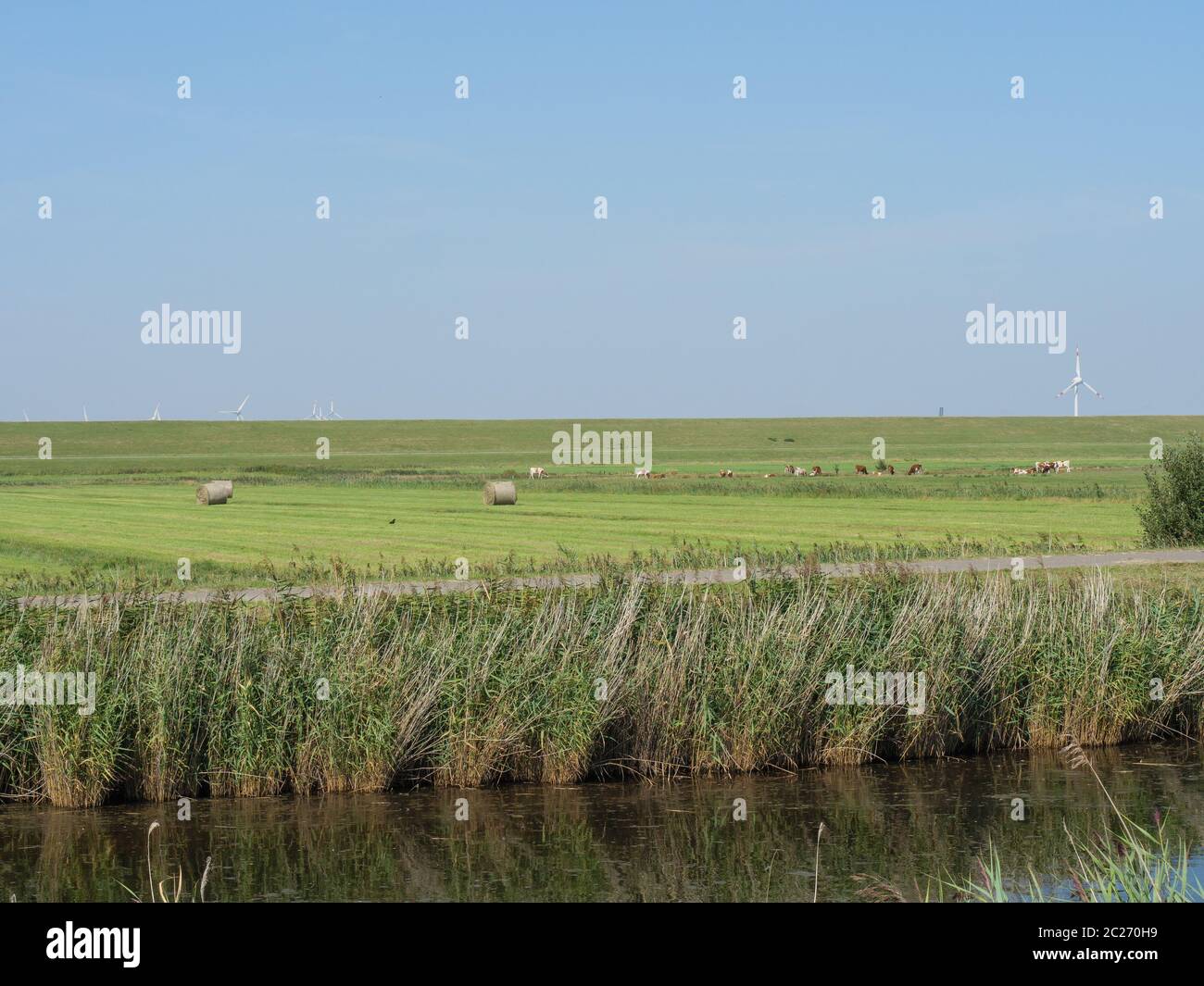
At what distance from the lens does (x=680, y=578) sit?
21688 millimetres

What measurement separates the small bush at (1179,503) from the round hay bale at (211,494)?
3766 cm

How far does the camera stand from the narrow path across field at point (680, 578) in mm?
18547

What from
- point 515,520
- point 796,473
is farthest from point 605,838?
point 796,473

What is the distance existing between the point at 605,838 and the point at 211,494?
47.6 meters

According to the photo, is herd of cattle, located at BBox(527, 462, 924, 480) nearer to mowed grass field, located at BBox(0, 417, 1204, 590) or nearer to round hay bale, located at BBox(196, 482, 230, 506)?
mowed grass field, located at BBox(0, 417, 1204, 590)

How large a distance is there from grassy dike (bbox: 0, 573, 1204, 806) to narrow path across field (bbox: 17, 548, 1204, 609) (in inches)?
19.5

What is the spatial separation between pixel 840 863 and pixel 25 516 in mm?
45313

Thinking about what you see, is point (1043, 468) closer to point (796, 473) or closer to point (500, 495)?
point (796, 473)

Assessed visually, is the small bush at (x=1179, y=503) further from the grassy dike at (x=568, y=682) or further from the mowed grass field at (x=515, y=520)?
the grassy dike at (x=568, y=682)

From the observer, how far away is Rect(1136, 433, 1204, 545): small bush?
38219mm

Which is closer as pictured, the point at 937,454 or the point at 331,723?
the point at 331,723

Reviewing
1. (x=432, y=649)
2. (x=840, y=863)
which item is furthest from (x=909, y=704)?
(x=432, y=649)

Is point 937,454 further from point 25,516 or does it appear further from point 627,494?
point 25,516
